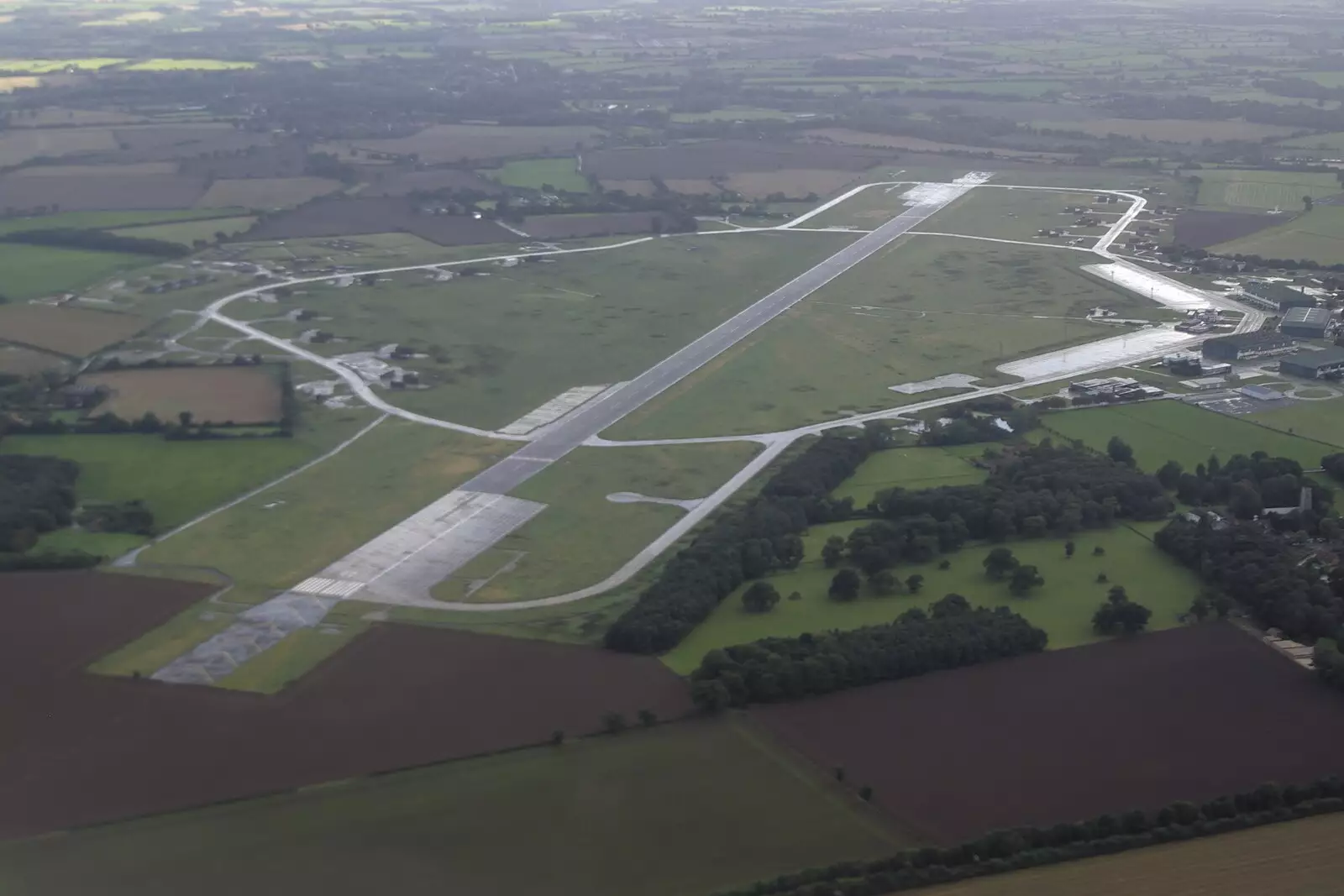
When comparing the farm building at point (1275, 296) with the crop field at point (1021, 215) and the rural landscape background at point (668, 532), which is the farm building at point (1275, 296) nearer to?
the rural landscape background at point (668, 532)

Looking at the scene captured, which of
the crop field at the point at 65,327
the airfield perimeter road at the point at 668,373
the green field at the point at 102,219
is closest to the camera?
the airfield perimeter road at the point at 668,373

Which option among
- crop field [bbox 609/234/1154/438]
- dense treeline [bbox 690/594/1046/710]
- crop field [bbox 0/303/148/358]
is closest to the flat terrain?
dense treeline [bbox 690/594/1046/710]

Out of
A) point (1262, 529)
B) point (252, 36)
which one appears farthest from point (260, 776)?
point (252, 36)

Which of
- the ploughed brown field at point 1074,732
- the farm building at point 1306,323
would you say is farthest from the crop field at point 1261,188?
the ploughed brown field at point 1074,732

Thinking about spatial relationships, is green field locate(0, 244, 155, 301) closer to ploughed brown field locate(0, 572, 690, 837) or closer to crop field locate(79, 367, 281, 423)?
crop field locate(79, 367, 281, 423)

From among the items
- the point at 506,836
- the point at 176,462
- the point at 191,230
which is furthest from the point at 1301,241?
the point at 506,836

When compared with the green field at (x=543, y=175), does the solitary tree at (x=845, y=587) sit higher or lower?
lower

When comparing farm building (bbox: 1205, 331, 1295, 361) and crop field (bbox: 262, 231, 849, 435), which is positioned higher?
farm building (bbox: 1205, 331, 1295, 361)
